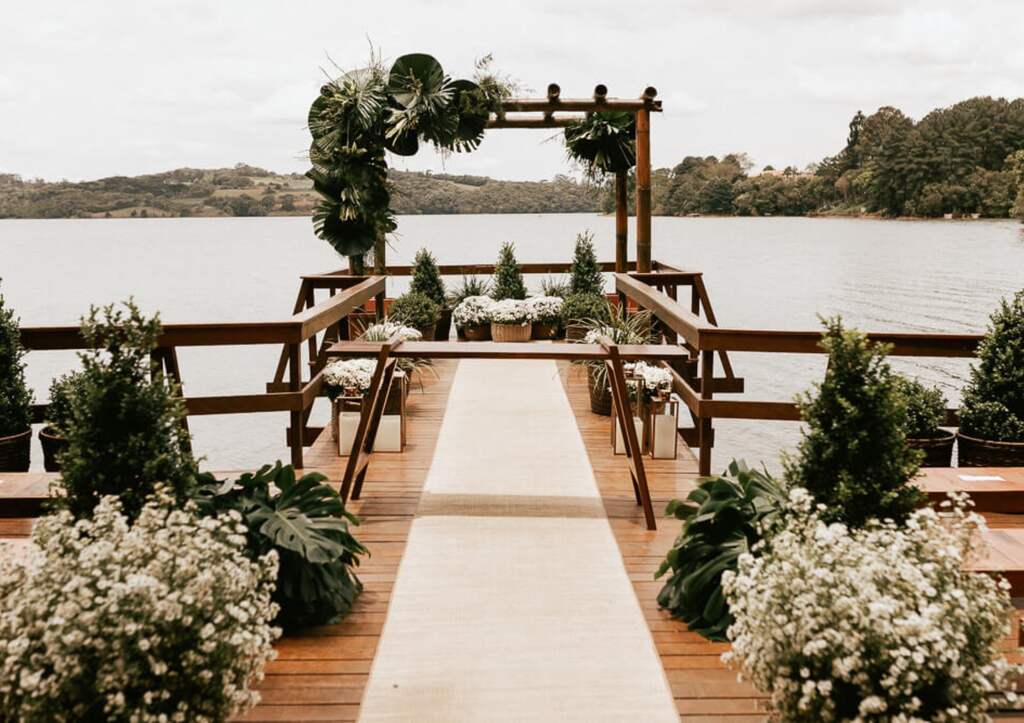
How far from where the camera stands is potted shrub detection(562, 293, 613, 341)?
35.6 ft

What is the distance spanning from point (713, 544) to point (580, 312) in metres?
7.55

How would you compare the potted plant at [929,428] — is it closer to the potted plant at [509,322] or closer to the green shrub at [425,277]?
the potted plant at [509,322]

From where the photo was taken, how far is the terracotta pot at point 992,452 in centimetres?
582

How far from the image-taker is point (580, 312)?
1129 centimetres

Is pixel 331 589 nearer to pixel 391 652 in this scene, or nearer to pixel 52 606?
pixel 391 652

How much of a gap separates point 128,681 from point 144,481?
91 centimetres

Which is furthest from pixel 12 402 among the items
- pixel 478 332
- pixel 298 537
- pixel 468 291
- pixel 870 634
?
pixel 468 291

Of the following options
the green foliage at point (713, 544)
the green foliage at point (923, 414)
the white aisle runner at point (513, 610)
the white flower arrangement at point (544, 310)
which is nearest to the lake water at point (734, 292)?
the white flower arrangement at point (544, 310)

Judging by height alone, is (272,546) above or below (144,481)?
below

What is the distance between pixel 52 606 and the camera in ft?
8.54

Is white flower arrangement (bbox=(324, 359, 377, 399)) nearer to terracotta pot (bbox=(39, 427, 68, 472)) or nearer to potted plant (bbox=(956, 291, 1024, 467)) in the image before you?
terracotta pot (bbox=(39, 427, 68, 472))

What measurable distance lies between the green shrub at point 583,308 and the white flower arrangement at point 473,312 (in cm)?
89

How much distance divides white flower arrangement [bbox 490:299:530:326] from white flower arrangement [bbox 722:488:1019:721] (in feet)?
29.0

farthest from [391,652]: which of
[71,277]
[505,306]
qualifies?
[71,277]
